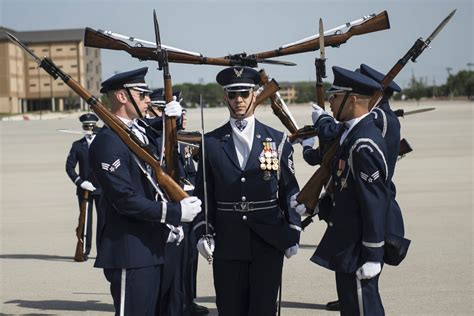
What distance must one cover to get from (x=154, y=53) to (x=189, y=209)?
1761 millimetres

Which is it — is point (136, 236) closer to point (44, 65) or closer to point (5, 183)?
point (44, 65)

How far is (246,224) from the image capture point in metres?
5.09

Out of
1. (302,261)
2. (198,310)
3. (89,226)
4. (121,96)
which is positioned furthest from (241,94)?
(89,226)

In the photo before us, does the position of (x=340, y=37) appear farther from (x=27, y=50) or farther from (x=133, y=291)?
(x=133, y=291)

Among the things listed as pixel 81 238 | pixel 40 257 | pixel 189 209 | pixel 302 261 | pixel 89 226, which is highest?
pixel 189 209

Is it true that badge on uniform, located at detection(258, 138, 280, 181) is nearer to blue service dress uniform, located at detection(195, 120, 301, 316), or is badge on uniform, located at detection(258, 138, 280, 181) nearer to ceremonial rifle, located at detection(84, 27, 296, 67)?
blue service dress uniform, located at detection(195, 120, 301, 316)

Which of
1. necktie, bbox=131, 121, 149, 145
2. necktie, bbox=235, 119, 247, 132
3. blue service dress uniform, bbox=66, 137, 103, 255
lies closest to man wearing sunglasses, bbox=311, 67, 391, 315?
necktie, bbox=235, 119, 247, 132

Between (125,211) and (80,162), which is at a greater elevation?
(125,211)

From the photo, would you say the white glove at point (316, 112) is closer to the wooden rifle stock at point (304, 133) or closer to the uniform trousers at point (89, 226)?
the wooden rifle stock at point (304, 133)

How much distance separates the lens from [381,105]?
6.37 meters

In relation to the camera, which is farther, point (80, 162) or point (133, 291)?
point (80, 162)

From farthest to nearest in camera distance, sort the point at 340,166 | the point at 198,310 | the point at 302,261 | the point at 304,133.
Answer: the point at 302,261 < the point at 198,310 < the point at 304,133 < the point at 340,166

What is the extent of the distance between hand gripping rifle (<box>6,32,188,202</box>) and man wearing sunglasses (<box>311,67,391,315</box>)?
38.9 inches

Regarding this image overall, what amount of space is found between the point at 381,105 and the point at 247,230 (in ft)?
6.31
